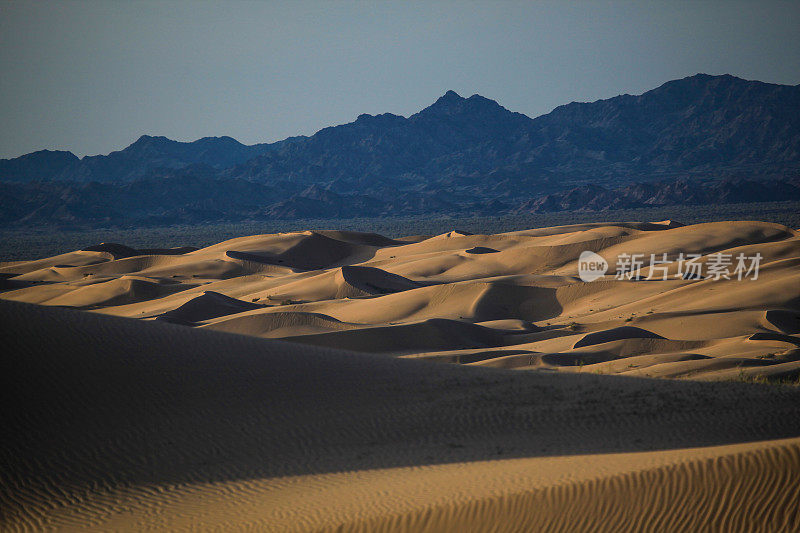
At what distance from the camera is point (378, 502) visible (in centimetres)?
761

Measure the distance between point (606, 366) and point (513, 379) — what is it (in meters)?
4.01

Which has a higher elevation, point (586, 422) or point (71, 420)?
point (71, 420)

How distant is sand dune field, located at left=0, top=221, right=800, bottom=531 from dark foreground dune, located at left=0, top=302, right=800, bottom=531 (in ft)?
0.10

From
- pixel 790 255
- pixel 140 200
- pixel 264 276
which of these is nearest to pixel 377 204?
pixel 140 200

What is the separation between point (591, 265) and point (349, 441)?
1135 inches

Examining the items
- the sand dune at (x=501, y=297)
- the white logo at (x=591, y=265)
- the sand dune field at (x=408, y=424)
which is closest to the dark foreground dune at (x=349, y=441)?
the sand dune field at (x=408, y=424)

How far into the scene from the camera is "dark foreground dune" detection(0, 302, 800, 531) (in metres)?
7.24

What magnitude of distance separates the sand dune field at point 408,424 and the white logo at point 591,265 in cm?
1145

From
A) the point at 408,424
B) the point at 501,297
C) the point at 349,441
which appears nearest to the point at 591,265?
the point at 501,297

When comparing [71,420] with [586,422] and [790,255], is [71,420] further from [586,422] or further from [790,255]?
[790,255]

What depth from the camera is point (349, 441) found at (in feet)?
34.1

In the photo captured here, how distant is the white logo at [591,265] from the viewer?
34938 mm

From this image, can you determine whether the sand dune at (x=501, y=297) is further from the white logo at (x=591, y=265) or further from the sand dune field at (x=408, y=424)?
the white logo at (x=591, y=265)

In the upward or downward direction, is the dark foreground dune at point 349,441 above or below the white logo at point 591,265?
above
